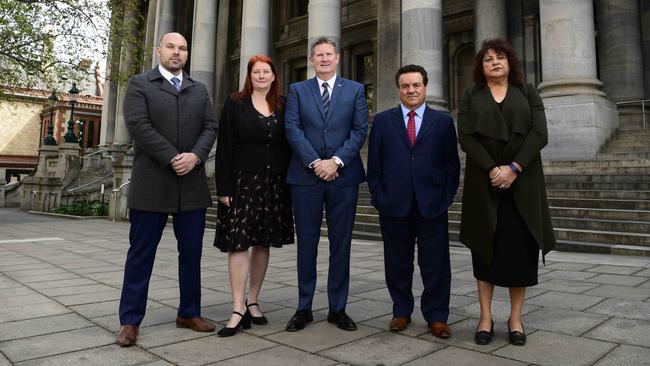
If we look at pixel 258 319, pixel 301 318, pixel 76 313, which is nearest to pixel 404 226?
pixel 301 318

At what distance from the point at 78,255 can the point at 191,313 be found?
568 centimetres

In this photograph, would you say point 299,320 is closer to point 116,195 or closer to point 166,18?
point 116,195

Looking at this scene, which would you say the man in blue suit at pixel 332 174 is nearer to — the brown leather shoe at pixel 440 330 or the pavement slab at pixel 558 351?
the brown leather shoe at pixel 440 330

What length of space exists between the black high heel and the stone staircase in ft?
20.2

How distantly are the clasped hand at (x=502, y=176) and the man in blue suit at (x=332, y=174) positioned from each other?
1080 millimetres

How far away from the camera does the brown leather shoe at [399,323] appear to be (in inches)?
143

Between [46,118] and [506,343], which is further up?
[46,118]

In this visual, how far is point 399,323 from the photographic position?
367 cm

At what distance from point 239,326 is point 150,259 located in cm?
87

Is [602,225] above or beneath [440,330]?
above

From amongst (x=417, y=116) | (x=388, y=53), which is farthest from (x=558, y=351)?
Answer: (x=388, y=53)

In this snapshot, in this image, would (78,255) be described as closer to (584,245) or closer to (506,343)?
(506,343)

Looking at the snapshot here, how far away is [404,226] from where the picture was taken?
3.84 metres

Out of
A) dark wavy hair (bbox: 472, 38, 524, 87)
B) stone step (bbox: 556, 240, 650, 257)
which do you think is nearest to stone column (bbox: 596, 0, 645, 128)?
stone step (bbox: 556, 240, 650, 257)
